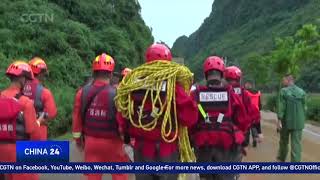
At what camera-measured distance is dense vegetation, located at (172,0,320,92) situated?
45.8m

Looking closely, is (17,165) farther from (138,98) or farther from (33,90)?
(33,90)

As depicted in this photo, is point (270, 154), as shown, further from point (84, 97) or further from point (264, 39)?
point (264, 39)

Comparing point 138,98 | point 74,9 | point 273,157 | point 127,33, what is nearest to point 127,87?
point 138,98

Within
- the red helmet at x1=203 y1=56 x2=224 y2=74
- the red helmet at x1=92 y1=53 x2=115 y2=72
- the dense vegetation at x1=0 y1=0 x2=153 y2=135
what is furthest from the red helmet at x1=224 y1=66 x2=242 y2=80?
the dense vegetation at x1=0 y1=0 x2=153 y2=135

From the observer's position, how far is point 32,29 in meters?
27.5

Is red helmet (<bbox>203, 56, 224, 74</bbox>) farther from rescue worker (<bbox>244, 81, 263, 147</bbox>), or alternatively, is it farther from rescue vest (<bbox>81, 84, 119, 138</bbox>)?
rescue worker (<bbox>244, 81, 263, 147</bbox>)

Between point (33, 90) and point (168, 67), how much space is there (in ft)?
9.12

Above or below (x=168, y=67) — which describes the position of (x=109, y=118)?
below

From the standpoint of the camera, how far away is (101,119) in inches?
282

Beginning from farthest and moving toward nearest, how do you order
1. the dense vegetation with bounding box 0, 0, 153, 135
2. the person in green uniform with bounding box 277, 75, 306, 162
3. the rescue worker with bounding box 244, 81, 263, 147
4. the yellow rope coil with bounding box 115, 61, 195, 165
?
the dense vegetation with bounding box 0, 0, 153, 135, the person in green uniform with bounding box 277, 75, 306, 162, the rescue worker with bounding box 244, 81, 263, 147, the yellow rope coil with bounding box 115, 61, 195, 165

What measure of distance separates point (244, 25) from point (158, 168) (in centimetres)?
14490

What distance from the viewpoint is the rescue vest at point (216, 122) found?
6.91 meters

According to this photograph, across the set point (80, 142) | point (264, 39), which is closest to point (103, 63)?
point (80, 142)

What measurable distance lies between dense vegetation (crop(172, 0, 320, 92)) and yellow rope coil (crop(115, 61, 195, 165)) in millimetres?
34487
